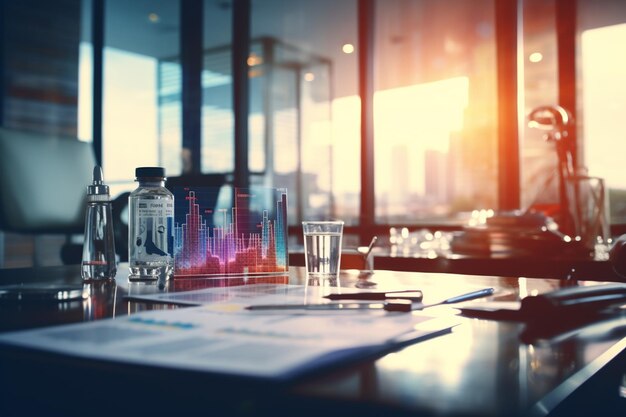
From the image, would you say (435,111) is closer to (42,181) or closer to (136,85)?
(42,181)

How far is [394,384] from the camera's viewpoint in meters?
0.36

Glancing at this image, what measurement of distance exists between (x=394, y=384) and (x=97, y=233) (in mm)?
778

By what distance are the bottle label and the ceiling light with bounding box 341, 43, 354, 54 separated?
4.44 m

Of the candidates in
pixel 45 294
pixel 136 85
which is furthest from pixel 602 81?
pixel 136 85

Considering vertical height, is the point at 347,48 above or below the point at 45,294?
above

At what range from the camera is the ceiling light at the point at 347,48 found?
206 inches

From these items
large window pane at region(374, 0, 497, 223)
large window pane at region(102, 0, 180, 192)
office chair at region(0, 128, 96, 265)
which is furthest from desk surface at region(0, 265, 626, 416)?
large window pane at region(102, 0, 180, 192)

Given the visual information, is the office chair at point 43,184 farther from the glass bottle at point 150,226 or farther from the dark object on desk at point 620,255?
the dark object on desk at point 620,255

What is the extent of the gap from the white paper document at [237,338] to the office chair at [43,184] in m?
2.34

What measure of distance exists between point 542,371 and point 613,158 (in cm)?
307

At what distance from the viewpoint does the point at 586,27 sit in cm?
318

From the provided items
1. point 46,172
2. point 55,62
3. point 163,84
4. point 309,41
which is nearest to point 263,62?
point 309,41

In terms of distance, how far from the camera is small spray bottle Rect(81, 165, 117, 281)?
1002mm

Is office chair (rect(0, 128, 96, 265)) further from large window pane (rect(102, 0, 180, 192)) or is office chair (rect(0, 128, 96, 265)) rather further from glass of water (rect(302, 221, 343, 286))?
large window pane (rect(102, 0, 180, 192))
